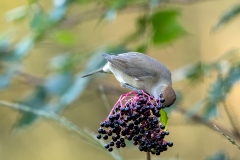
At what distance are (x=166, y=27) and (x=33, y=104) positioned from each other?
745 mm

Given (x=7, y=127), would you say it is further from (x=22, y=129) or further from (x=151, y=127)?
(x=151, y=127)

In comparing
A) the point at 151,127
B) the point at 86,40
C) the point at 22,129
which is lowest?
the point at 86,40

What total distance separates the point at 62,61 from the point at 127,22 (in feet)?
7.81

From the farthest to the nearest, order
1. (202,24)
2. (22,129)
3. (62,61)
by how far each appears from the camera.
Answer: (202,24), (62,61), (22,129)

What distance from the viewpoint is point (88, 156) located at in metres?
5.16

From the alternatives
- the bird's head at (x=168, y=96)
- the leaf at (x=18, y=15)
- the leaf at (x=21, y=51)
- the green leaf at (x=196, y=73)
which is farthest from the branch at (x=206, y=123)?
the leaf at (x=18, y=15)

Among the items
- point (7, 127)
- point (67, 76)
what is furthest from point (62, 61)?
point (7, 127)

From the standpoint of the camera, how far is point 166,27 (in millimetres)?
2139

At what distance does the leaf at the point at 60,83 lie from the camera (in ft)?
7.43

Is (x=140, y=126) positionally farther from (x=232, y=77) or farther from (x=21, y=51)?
(x=21, y=51)

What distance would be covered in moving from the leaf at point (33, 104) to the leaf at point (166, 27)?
2.07 ft

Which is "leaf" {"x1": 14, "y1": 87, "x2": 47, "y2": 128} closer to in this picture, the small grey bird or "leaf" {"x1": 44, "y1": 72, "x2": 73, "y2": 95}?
"leaf" {"x1": 44, "y1": 72, "x2": 73, "y2": 95}

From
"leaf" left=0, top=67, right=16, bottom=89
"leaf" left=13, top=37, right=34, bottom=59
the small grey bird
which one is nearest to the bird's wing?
the small grey bird

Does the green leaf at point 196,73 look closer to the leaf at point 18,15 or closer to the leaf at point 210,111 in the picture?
the leaf at point 210,111
